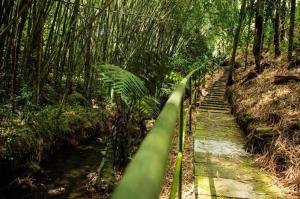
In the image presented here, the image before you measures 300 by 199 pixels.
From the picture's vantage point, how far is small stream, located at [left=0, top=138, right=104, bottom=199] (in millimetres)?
4388

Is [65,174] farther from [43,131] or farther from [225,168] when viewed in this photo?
[225,168]

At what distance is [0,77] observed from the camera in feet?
18.6

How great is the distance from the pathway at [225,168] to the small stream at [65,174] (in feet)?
5.56

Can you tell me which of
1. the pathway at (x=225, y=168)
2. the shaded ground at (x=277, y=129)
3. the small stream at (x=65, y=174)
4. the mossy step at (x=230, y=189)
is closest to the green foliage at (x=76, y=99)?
the small stream at (x=65, y=174)

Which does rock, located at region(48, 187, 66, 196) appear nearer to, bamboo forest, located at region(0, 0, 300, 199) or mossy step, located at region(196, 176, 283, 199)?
bamboo forest, located at region(0, 0, 300, 199)

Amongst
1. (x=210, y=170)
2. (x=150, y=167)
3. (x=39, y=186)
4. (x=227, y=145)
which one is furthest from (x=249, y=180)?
(x=39, y=186)

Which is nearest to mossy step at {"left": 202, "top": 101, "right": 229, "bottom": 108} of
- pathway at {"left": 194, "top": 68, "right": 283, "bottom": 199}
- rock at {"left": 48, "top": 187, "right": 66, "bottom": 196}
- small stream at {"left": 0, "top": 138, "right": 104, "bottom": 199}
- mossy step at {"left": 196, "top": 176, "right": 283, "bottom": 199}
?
pathway at {"left": 194, "top": 68, "right": 283, "bottom": 199}

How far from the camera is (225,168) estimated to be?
311 cm

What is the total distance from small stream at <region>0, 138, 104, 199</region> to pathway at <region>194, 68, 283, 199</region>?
169cm

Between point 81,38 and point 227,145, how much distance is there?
169 inches

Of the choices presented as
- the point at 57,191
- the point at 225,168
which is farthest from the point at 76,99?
the point at 225,168

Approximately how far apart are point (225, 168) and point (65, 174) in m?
2.76

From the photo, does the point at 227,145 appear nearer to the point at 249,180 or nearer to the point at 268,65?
the point at 249,180

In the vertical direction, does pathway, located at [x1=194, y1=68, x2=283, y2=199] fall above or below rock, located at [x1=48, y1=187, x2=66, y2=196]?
above
